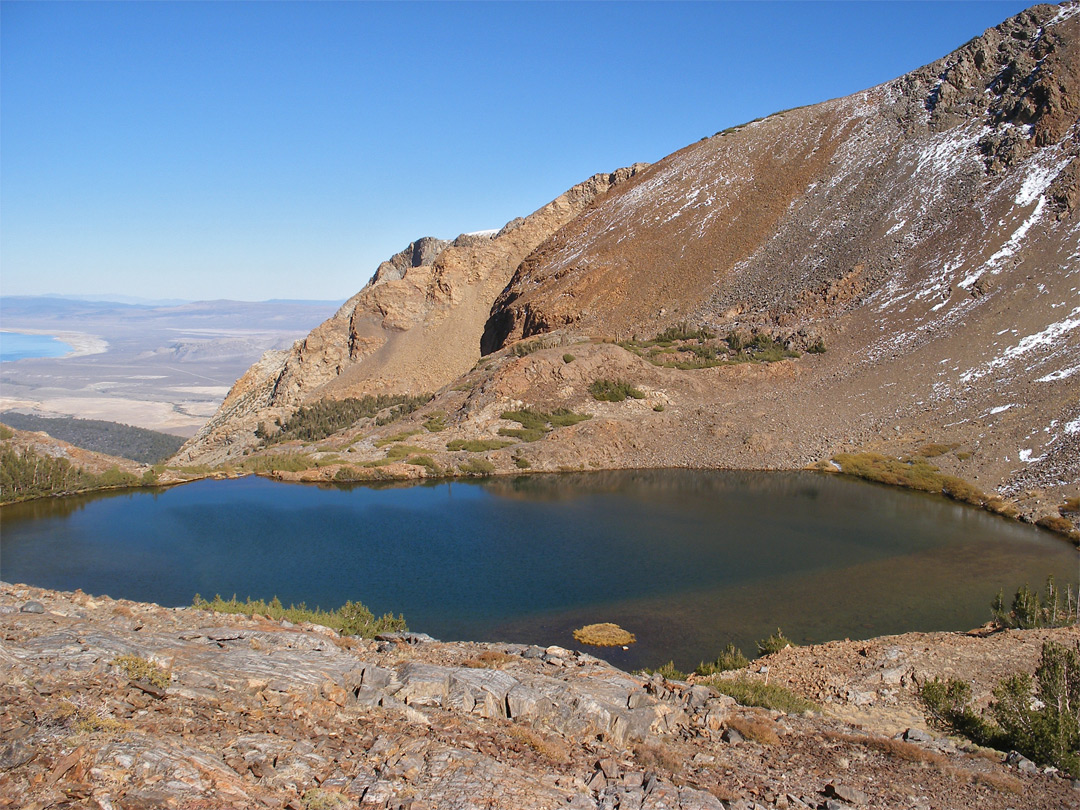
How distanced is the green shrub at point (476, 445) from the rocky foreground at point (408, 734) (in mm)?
24365

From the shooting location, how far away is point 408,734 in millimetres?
8922

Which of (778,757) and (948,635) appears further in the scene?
(948,635)

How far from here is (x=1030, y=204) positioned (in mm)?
44844

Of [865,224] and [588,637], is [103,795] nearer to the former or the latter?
[588,637]

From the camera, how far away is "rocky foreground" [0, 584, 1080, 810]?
689cm

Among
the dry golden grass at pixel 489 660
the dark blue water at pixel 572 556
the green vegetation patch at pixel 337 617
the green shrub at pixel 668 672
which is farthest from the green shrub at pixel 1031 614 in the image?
the green vegetation patch at pixel 337 617


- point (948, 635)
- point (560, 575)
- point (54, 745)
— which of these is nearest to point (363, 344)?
point (560, 575)

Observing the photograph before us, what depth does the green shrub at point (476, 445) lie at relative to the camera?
37750 mm

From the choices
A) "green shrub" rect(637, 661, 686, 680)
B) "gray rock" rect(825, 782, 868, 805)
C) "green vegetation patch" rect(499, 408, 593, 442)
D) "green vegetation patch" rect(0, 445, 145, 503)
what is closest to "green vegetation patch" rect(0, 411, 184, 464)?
"green vegetation patch" rect(0, 445, 145, 503)

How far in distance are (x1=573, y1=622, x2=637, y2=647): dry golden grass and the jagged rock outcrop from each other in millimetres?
37796

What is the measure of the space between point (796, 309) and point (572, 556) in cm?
3130

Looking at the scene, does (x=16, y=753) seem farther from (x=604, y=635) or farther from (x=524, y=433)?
(x=524, y=433)

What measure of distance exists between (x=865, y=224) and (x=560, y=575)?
40.2 meters

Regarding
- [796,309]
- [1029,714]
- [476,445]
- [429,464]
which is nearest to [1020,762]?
[1029,714]
